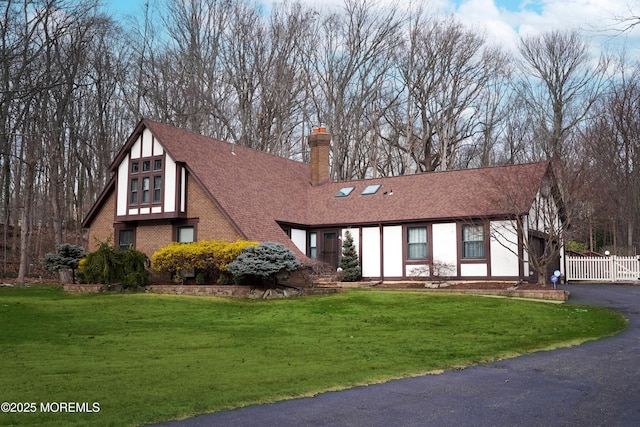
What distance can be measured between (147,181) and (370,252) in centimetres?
1039

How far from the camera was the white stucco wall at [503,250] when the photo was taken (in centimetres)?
2553

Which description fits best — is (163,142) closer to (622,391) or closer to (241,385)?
(241,385)

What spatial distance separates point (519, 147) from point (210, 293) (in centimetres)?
3367

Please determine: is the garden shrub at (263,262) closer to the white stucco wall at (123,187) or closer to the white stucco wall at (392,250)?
the white stucco wall at (392,250)

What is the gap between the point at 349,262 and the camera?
93.4 feet

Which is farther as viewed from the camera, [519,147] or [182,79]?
[519,147]

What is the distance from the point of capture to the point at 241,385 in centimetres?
846

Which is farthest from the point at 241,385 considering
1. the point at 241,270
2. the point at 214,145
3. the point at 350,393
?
the point at 214,145

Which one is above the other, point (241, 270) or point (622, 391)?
point (241, 270)

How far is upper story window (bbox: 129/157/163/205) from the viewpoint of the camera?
2719 centimetres

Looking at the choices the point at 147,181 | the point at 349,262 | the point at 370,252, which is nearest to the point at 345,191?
the point at 370,252

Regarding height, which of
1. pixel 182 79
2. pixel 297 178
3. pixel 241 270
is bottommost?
pixel 241 270

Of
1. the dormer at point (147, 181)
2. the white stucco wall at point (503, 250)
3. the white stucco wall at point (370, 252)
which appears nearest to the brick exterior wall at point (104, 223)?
the dormer at point (147, 181)

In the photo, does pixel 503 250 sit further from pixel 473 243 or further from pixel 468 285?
pixel 468 285
